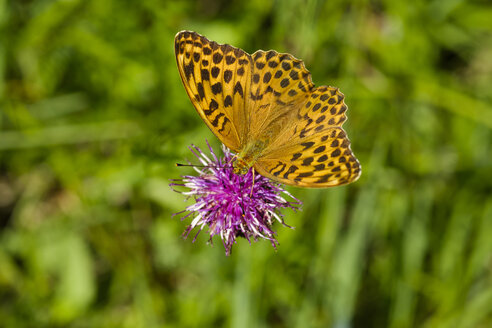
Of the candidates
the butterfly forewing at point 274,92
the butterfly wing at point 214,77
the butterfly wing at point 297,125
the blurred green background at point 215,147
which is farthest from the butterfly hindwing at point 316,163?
the blurred green background at point 215,147

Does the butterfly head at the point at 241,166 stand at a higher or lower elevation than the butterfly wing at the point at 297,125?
lower

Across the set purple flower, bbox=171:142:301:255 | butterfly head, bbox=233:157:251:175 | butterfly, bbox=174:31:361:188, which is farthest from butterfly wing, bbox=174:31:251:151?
purple flower, bbox=171:142:301:255

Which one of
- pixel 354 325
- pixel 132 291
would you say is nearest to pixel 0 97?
pixel 132 291

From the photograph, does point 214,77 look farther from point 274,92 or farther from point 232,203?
point 232,203

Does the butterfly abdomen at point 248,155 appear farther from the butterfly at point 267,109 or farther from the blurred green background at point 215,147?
the blurred green background at point 215,147

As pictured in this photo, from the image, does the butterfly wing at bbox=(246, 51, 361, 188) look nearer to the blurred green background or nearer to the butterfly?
the butterfly

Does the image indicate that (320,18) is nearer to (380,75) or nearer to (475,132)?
(380,75)
